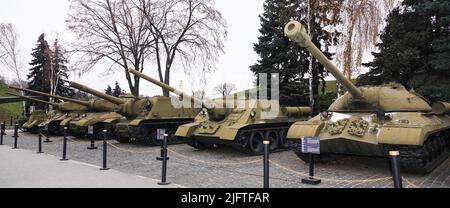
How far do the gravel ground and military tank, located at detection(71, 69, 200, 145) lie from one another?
7.76ft

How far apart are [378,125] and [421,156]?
1.11 meters

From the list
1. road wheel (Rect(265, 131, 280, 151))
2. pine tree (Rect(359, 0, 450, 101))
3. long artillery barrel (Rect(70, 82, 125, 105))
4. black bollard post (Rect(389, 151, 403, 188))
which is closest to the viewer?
black bollard post (Rect(389, 151, 403, 188))

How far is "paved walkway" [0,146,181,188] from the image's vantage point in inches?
301

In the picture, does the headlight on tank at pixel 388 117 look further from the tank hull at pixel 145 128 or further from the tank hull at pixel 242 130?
the tank hull at pixel 145 128

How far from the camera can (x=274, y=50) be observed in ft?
71.3

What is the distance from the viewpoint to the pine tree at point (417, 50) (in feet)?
47.3

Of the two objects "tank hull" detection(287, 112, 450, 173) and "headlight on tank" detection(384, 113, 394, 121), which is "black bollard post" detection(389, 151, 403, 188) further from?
"headlight on tank" detection(384, 113, 394, 121)

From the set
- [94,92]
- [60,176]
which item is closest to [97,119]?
[94,92]

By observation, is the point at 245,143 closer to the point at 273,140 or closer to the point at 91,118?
the point at 273,140

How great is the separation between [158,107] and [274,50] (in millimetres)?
8254

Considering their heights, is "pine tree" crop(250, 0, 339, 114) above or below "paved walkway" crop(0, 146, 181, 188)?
above

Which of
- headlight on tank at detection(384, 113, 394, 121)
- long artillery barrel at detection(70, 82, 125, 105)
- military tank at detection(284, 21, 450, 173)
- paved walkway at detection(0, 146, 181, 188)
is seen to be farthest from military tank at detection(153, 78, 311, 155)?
headlight on tank at detection(384, 113, 394, 121)

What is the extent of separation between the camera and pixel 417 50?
Answer: 1611 centimetres
